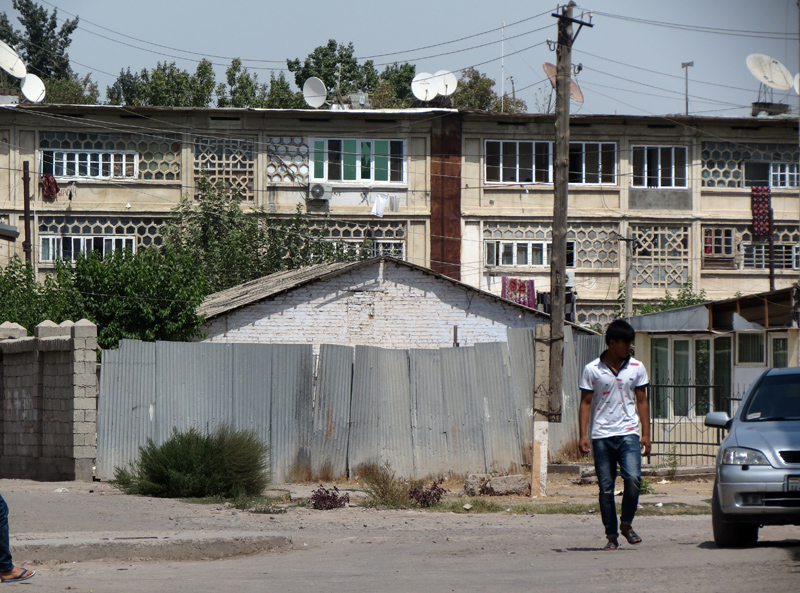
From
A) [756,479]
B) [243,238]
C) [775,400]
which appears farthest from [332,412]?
[243,238]

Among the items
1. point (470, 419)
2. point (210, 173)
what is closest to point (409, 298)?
point (470, 419)

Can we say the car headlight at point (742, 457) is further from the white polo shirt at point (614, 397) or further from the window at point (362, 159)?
the window at point (362, 159)

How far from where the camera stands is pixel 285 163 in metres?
36.5

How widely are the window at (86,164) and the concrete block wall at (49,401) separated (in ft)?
60.8

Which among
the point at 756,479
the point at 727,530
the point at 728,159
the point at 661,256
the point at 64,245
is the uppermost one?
the point at 728,159

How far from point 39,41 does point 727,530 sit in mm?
59396

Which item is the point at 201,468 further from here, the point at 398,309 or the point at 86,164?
the point at 86,164

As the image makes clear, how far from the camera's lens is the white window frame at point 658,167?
124ft

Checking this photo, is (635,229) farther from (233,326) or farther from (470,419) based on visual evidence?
(470,419)

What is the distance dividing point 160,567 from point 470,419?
844cm

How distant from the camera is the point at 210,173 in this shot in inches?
1437

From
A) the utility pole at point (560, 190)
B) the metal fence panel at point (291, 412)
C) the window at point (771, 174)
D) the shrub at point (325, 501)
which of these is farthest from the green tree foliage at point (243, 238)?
A: the shrub at point (325, 501)

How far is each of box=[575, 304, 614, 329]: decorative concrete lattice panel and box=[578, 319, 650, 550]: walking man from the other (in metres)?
28.7

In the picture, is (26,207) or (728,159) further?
(728,159)
